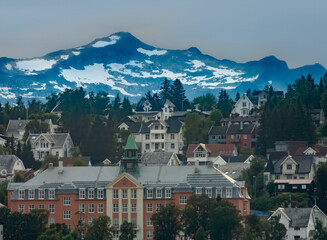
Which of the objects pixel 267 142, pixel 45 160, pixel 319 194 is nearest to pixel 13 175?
pixel 45 160

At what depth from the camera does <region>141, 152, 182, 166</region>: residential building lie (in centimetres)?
17988

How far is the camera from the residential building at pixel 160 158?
17988 centimetres

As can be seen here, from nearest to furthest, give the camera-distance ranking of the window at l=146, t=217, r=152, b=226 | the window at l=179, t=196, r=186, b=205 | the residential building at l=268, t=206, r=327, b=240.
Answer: the residential building at l=268, t=206, r=327, b=240 → the window at l=146, t=217, r=152, b=226 → the window at l=179, t=196, r=186, b=205

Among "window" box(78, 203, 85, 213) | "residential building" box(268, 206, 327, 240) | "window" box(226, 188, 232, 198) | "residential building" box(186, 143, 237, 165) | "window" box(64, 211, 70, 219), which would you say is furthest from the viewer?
"residential building" box(186, 143, 237, 165)

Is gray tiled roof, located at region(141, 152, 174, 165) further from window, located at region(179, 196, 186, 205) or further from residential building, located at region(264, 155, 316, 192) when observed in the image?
window, located at region(179, 196, 186, 205)

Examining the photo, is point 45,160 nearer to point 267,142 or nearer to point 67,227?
point 267,142

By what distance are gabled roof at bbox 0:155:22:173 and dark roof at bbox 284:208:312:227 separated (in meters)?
57.4

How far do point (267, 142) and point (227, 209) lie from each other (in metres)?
56.6

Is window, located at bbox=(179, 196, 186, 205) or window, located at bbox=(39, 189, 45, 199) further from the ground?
window, located at bbox=(39, 189, 45, 199)

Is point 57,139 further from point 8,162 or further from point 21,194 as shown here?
point 21,194

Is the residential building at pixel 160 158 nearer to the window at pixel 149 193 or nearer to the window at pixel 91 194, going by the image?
the window at pixel 91 194

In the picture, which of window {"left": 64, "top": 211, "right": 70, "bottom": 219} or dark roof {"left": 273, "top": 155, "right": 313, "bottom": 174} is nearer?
window {"left": 64, "top": 211, "right": 70, "bottom": 219}

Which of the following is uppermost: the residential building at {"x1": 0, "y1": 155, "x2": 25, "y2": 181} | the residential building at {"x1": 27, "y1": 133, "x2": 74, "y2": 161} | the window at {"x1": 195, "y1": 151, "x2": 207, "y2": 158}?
the residential building at {"x1": 27, "y1": 133, "x2": 74, "y2": 161}

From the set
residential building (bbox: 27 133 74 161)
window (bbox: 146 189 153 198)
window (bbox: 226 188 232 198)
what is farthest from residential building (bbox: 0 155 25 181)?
window (bbox: 226 188 232 198)
